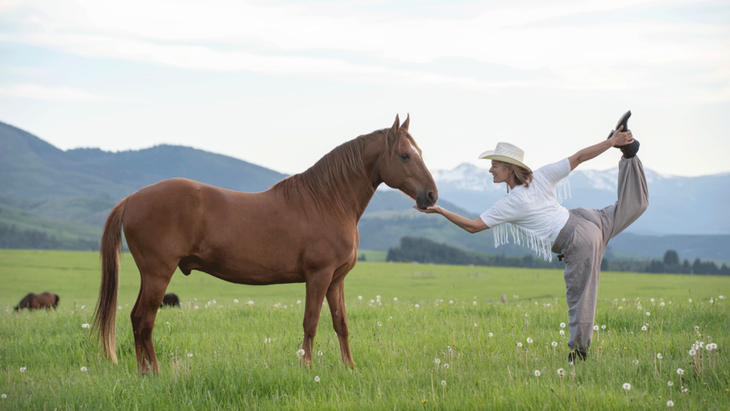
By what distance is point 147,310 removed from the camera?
5.83 meters

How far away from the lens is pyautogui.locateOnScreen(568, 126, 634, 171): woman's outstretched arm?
5793mm

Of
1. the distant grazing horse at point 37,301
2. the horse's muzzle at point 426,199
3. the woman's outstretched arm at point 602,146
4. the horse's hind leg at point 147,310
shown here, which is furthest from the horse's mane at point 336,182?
the distant grazing horse at point 37,301

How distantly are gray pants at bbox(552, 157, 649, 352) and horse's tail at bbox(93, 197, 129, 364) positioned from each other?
5.86 metres

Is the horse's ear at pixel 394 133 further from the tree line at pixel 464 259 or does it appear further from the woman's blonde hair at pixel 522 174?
the tree line at pixel 464 259

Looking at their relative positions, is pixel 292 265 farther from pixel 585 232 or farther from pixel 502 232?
pixel 585 232

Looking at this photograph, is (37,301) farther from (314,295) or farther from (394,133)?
(394,133)

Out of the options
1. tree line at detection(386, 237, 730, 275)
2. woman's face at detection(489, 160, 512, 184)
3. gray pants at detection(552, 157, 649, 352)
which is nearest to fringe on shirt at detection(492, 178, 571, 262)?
gray pants at detection(552, 157, 649, 352)

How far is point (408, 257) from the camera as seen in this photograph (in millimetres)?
156000

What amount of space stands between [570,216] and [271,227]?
12.6ft

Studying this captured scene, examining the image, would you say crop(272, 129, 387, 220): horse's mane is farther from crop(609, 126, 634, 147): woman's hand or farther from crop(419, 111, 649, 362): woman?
crop(609, 126, 634, 147): woman's hand

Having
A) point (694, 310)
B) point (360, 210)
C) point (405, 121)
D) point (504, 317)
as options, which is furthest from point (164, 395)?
point (694, 310)

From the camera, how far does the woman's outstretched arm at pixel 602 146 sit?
19.0 feet

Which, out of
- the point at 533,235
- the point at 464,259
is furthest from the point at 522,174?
the point at 464,259

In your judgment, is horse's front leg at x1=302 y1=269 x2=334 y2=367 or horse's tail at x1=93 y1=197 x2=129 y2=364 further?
horse's tail at x1=93 y1=197 x2=129 y2=364
